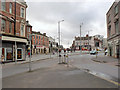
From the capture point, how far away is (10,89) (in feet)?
16.2

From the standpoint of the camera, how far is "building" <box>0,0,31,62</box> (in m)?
16.6

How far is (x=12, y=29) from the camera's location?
18.4 metres

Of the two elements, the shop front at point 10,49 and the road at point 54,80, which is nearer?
the road at point 54,80

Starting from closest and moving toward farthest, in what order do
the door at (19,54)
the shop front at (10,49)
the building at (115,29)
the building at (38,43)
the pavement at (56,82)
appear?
the pavement at (56,82), the shop front at (10,49), the door at (19,54), the building at (115,29), the building at (38,43)

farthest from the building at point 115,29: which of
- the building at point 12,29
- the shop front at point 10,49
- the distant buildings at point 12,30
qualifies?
the shop front at point 10,49

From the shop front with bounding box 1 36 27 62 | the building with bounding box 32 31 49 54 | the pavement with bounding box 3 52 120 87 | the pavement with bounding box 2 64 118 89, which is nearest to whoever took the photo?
the pavement with bounding box 2 64 118 89

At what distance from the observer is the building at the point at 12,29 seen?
16.6m

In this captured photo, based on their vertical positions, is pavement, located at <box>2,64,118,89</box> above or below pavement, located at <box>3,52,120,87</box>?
above

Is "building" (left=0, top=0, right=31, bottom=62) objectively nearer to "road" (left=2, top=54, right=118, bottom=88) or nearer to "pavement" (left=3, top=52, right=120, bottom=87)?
"pavement" (left=3, top=52, right=120, bottom=87)

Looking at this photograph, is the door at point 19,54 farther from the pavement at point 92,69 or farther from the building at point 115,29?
the building at point 115,29

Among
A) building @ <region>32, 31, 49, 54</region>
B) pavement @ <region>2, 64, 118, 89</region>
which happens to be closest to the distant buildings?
pavement @ <region>2, 64, 118, 89</region>

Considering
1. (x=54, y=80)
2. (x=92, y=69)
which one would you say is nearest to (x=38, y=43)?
(x=92, y=69)

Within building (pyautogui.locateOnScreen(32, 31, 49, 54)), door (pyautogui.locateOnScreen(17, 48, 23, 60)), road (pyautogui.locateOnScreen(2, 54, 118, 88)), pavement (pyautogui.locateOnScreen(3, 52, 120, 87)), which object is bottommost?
pavement (pyautogui.locateOnScreen(3, 52, 120, 87))

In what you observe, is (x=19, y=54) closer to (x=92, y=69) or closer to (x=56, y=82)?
(x=92, y=69)
